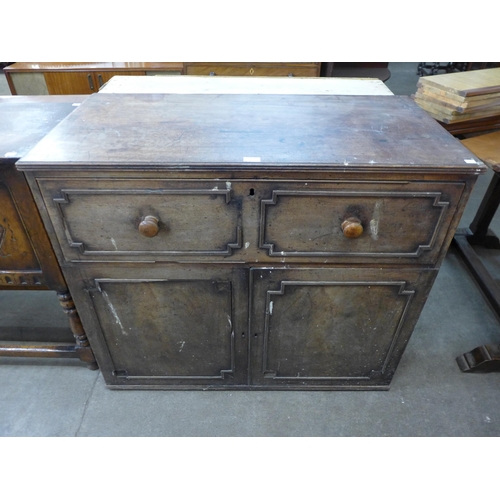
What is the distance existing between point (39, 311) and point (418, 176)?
1864 millimetres

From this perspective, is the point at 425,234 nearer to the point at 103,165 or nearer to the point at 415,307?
the point at 415,307

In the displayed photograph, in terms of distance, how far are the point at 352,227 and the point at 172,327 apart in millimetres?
722

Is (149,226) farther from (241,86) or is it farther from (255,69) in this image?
(255,69)

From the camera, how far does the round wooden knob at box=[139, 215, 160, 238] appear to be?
101cm

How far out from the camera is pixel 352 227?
1.03 m

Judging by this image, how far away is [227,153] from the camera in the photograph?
989 millimetres


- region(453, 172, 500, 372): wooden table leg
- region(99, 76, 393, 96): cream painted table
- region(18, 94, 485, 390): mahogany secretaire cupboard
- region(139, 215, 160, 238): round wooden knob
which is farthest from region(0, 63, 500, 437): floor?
region(99, 76, 393, 96): cream painted table

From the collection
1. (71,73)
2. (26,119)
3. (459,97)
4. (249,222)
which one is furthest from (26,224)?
(71,73)

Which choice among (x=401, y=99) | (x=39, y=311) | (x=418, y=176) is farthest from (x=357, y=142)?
(x=39, y=311)

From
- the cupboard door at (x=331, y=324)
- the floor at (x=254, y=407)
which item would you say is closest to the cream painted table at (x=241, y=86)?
the cupboard door at (x=331, y=324)

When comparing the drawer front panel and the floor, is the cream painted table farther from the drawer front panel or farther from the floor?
the floor

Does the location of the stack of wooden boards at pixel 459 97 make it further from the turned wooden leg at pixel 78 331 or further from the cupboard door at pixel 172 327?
the turned wooden leg at pixel 78 331

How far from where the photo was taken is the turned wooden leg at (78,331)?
137cm

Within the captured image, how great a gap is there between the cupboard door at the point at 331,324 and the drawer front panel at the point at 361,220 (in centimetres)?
9
